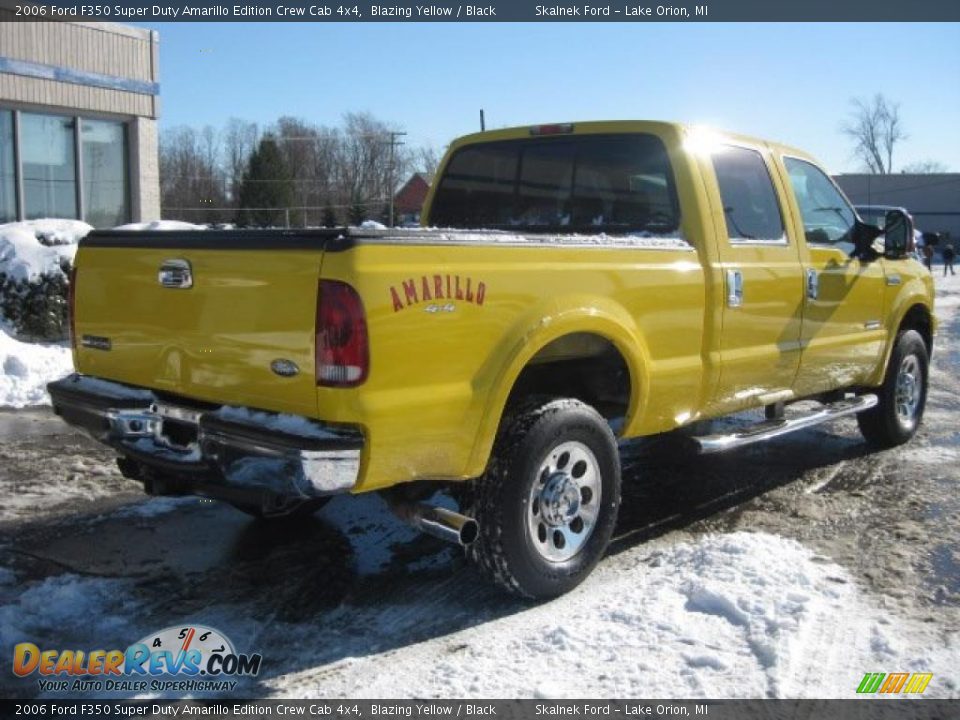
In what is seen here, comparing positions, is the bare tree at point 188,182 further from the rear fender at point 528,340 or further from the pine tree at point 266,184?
the rear fender at point 528,340

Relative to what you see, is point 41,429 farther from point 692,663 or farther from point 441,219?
point 692,663

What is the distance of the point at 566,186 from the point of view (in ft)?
17.8

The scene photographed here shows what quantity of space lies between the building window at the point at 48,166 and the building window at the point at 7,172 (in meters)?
0.18

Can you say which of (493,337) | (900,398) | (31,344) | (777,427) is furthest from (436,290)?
(31,344)

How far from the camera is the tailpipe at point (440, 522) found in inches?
144

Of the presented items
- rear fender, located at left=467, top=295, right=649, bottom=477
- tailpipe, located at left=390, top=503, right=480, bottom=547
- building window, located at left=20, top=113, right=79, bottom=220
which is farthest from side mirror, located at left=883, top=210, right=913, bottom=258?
building window, located at left=20, top=113, right=79, bottom=220

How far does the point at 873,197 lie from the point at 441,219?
68879 millimetres

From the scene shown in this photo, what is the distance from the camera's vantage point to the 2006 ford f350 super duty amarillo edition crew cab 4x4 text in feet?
11.0

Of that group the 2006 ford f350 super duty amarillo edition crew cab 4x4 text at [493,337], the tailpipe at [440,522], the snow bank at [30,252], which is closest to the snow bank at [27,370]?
the snow bank at [30,252]

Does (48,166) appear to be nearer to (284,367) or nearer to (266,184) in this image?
(284,367)

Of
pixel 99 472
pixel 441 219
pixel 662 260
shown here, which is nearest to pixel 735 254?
pixel 662 260

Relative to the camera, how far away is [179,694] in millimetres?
3346

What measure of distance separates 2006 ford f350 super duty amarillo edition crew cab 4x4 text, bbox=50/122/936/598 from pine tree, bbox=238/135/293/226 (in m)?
43.2

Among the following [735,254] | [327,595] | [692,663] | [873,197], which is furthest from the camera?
[873,197]
